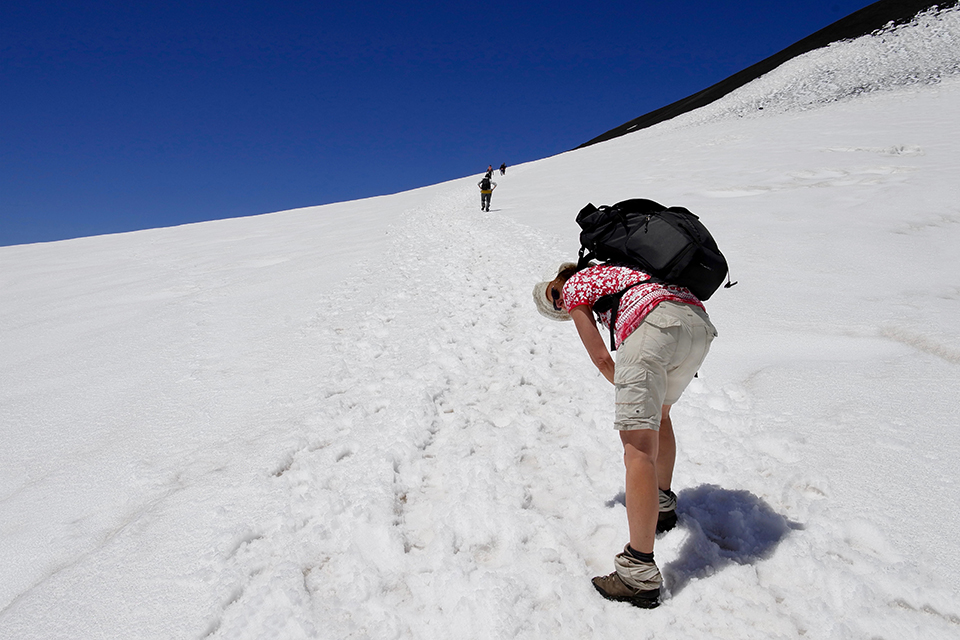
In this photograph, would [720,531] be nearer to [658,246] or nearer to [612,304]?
[612,304]

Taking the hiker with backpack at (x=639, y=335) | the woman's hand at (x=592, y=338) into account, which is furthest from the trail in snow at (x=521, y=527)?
the woman's hand at (x=592, y=338)

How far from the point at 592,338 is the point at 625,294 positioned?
0.81 feet

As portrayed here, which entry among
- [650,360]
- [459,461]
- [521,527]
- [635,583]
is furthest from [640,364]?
[459,461]

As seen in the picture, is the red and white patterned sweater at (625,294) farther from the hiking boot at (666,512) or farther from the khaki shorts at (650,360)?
the hiking boot at (666,512)

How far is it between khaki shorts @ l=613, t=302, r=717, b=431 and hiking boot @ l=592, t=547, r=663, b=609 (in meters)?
0.62

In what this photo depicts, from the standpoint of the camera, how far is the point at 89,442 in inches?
150

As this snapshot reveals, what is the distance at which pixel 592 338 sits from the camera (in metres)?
2.19

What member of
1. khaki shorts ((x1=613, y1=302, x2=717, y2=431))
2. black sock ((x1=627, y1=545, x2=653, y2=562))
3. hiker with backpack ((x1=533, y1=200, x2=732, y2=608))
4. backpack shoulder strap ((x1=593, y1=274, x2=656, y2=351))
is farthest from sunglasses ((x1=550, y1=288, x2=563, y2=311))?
black sock ((x1=627, y1=545, x2=653, y2=562))

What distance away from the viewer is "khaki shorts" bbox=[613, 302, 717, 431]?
6.73 feet

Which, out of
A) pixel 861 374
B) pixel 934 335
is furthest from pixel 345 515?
pixel 934 335

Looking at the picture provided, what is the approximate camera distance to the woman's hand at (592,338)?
2188mm

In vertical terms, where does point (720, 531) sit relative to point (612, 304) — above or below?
below

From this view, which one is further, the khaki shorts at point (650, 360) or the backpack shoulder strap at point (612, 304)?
the backpack shoulder strap at point (612, 304)

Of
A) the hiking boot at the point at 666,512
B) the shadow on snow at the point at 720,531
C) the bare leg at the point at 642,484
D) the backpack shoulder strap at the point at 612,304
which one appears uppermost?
the backpack shoulder strap at the point at 612,304
